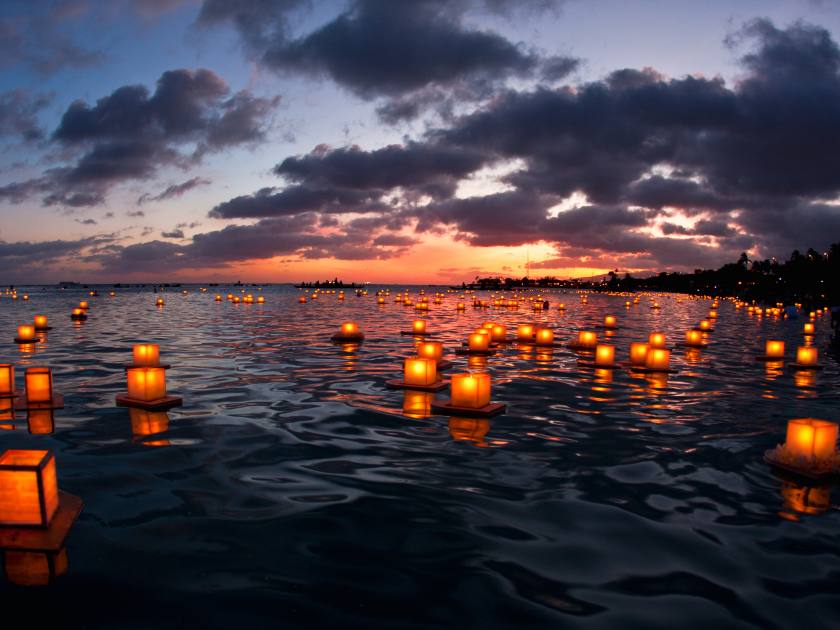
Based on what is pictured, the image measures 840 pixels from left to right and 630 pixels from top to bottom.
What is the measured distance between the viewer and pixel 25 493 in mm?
6070

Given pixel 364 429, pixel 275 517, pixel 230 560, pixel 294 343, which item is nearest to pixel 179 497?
pixel 275 517

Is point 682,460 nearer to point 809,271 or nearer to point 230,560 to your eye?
point 230,560

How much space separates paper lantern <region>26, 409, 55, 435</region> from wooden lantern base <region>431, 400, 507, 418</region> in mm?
7442

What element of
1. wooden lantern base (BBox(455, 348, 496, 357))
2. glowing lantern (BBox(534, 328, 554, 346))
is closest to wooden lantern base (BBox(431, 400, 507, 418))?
wooden lantern base (BBox(455, 348, 496, 357))

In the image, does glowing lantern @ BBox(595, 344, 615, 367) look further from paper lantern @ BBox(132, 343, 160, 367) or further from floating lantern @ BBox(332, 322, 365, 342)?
paper lantern @ BBox(132, 343, 160, 367)

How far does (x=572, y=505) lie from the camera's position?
7.38 metres

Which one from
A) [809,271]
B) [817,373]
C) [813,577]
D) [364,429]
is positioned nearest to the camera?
[813,577]

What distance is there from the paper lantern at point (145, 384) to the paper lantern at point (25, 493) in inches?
246

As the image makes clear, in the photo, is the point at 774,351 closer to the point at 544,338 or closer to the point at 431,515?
the point at 544,338

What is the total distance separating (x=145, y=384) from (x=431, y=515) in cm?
810

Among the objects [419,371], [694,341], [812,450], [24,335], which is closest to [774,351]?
[694,341]

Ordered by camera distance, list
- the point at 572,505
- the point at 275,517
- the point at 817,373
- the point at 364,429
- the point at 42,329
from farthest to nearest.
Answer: the point at 42,329 → the point at 817,373 → the point at 364,429 → the point at 572,505 → the point at 275,517

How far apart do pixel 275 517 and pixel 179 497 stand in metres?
1.48

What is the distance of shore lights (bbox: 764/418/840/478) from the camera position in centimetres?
833
